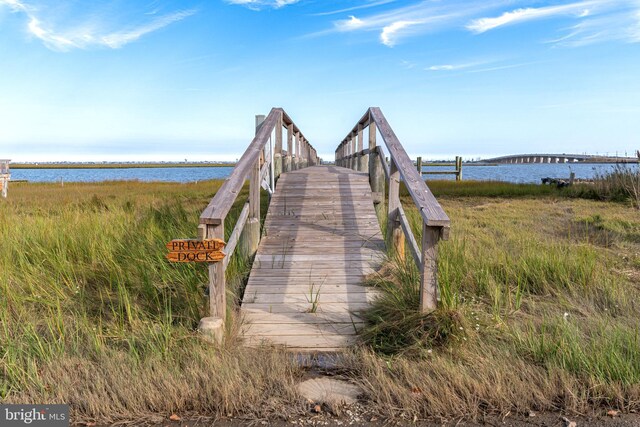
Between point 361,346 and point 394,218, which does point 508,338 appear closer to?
point 361,346

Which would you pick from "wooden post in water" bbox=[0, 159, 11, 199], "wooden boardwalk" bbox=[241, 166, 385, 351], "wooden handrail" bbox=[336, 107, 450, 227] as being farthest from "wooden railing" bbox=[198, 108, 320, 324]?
"wooden post in water" bbox=[0, 159, 11, 199]

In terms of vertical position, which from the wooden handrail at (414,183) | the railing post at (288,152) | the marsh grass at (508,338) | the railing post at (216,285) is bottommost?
the marsh grass at (508,338)

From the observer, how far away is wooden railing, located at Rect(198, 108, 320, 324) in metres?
2.93

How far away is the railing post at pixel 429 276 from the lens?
296cm

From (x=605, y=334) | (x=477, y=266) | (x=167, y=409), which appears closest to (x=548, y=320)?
(x=605, y=334)

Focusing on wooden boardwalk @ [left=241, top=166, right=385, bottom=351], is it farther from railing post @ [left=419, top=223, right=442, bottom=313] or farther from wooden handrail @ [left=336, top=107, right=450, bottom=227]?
wooden handrail @ [left=336, top=107, right=450, bottom=227]

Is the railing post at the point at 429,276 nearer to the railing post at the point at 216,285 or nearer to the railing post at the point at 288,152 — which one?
the railing post at the point at 216,285

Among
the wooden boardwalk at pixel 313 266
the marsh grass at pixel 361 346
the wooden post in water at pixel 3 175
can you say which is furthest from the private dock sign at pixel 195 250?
the wooden post in water at pixel 3 175

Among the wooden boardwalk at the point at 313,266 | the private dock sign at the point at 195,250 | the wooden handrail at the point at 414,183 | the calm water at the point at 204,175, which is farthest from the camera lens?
the calm water at the point at 204,175

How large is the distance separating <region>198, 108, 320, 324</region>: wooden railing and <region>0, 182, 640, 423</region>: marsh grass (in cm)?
31

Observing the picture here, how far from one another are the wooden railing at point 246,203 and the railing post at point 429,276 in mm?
1379

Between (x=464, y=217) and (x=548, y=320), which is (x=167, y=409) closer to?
(x=548, y=320)

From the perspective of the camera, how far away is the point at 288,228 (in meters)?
5.59

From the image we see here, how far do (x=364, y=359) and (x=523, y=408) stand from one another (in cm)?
89
